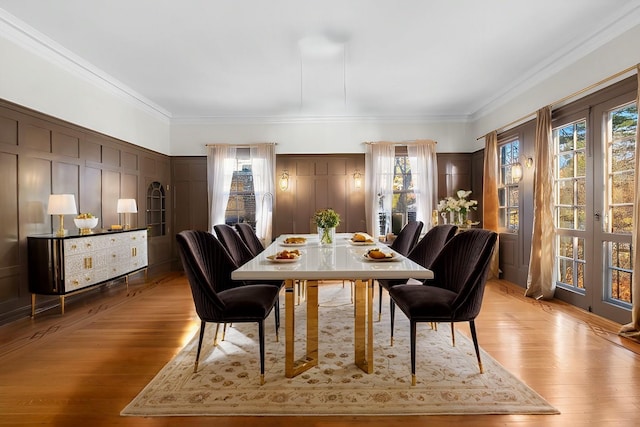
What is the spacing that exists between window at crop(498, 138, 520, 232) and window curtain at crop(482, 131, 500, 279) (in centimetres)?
16

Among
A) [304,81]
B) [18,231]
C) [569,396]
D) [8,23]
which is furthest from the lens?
[304,81]

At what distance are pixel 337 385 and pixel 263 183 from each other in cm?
483

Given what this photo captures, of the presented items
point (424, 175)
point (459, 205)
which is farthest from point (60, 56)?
point (459, 205)

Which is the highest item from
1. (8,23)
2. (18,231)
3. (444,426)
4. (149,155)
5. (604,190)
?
(8,23)

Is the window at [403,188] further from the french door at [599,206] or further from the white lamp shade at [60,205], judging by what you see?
the white lamp shade at [60,205]

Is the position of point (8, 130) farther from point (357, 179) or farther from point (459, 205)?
point (459, 205)

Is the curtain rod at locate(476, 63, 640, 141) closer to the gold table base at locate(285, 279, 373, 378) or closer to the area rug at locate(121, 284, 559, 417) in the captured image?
the area rug at locate(121, 284, 559, 417)

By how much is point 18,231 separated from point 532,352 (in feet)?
16.5

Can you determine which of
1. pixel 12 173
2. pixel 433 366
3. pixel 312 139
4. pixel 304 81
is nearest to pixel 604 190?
pixel 433 366

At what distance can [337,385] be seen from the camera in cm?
226

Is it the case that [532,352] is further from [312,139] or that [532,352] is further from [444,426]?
[312,139]

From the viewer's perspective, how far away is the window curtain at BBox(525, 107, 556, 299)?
4.36 meters

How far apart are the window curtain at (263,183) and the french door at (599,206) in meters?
4.57

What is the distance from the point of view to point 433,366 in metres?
2.54
